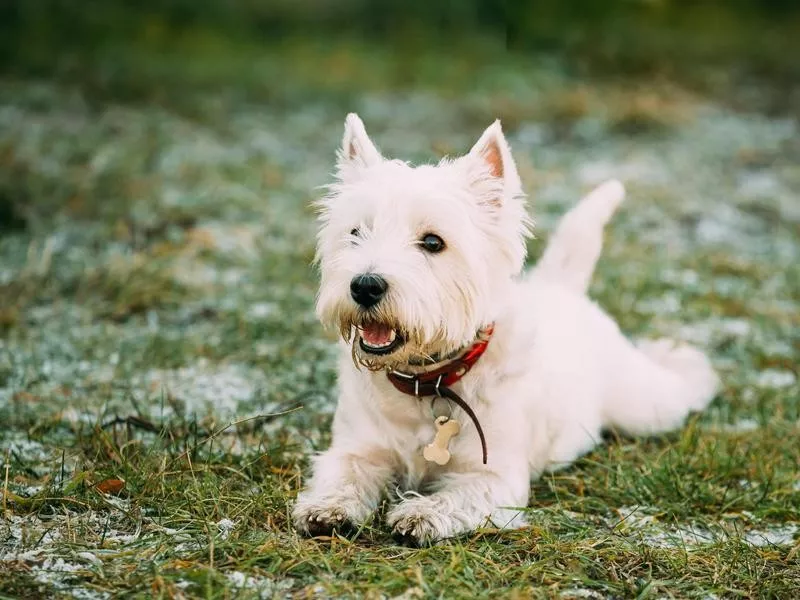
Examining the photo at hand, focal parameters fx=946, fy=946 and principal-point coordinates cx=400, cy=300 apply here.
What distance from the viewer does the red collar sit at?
3580 millimetres

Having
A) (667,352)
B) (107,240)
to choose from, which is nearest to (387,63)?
(107,240)

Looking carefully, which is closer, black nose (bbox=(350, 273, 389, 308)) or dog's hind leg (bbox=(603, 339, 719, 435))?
black nose (bbox=(350, 273, 389, 308))

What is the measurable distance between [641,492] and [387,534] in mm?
1097

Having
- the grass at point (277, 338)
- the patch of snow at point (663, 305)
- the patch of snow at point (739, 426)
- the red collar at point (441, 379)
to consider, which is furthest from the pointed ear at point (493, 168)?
the patch of snow at point (663, 305)

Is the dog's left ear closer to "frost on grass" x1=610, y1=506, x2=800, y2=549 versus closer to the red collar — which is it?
the red collar

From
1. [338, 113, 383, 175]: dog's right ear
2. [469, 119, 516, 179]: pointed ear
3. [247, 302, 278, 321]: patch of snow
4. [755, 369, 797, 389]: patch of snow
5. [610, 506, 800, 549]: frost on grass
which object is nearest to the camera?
[610, 506, 800, 549]: frost on grass

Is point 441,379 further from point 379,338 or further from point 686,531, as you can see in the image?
point 686,531

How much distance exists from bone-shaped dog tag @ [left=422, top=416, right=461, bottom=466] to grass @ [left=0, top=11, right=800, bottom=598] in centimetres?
34

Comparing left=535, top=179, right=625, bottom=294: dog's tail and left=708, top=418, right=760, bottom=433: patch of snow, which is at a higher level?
left=535, top=179, right=625, bottom=294: dog's tail

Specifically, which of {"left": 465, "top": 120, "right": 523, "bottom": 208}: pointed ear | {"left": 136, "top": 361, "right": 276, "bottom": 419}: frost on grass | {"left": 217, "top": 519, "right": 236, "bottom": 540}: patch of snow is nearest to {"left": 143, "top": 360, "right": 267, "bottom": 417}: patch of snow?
{"left": 136, "top": 361, "right": 276, "bottom": 419}: frost on grass

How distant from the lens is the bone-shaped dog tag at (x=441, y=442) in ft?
11.7

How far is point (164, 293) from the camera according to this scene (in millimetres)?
6309

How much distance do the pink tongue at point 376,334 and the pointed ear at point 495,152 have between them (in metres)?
0.80

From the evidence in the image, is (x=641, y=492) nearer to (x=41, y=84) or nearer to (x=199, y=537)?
(x=199, y=537)
